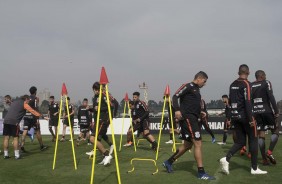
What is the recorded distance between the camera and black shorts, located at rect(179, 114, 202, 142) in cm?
704

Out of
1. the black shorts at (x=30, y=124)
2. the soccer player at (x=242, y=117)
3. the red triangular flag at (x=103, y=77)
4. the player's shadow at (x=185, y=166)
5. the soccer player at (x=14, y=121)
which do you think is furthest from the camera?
the black shorts at (x=30, y=124)

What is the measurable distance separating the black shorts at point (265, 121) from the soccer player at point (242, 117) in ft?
3.70

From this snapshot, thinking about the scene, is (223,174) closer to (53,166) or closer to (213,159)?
(213,159)

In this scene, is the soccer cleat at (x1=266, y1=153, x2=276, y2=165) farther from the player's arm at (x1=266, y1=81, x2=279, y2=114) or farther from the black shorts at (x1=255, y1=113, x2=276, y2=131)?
the player's arm at (x1=266, y1=81, x2=279, y2=114)

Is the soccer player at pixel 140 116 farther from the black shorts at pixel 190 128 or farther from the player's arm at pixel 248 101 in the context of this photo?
the player's arm at pixel 248 101

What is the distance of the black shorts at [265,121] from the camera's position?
8156 mm

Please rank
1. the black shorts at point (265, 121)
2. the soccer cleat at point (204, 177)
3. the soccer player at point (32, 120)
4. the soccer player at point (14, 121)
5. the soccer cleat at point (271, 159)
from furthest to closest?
the soccer player at point (32, 120), the soccer player at point (14, 121), the soccer cleat at point (271, 159), the black shorts at point (265, 121), the soccer cleat at point (204, 177)

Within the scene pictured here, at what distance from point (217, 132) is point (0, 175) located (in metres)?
17.5

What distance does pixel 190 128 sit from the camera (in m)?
7.08

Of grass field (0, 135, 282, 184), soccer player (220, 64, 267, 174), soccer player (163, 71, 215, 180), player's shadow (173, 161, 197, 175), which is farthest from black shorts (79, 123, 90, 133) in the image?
soccer player (220, 64, 267, 174)

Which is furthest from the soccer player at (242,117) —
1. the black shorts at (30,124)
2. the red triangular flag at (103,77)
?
the black shorts at (30,124)

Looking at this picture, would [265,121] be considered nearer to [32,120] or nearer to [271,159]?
[271,159]

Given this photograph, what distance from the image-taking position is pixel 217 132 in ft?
76.0

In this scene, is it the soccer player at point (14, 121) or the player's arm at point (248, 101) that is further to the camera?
the soccer player at point (14, 121)
